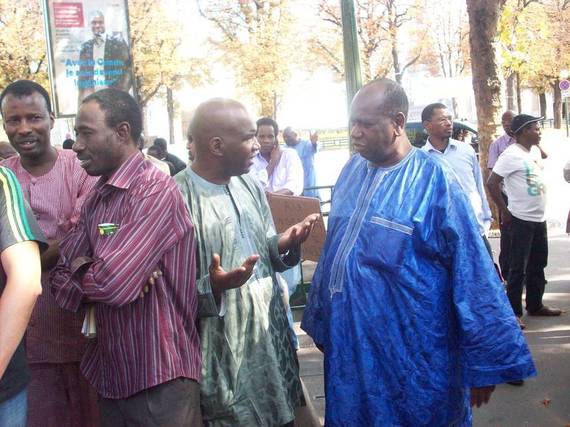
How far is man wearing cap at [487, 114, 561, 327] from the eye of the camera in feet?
20.1

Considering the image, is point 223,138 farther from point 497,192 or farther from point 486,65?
point 486,65

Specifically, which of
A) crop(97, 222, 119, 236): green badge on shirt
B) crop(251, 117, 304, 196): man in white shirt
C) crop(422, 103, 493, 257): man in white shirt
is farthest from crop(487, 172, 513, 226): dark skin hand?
crop(97, 222, 119, 236): green badge on shirt

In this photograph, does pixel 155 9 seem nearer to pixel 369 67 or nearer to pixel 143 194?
pixel 369 67

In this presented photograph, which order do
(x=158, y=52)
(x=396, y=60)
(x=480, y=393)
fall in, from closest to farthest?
(x=480, y=393), (x=158, y=52), (x=396, y=60)

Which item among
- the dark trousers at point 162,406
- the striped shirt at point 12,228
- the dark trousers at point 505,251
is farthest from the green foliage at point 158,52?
the striped shirt at point 12,228

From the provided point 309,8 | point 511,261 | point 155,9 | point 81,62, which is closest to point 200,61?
point 155,9

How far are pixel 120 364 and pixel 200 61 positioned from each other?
97.4 ft

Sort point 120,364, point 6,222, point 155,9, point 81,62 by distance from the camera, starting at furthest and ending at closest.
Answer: point 155,9
point 81,62
point 120,364
point 6,222

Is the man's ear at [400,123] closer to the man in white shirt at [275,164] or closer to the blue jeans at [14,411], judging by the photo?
the blue jeans at [14,411]

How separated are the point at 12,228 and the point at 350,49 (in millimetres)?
4133

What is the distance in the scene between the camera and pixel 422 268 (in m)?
2.70

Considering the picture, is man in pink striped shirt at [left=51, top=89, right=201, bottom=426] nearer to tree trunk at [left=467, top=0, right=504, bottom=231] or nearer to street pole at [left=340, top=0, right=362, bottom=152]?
street pole at [left=340, top=0, right=362, bottom=152]

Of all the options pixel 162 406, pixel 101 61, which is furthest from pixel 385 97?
pixel 101 61

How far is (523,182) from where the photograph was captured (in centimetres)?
616
